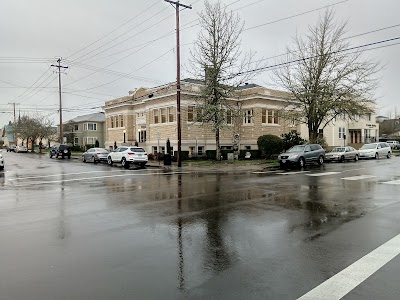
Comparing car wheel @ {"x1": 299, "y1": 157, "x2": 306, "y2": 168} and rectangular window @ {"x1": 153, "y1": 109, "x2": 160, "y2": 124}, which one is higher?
rectangular window @ {"x1": 153, "y1": 109, "x2": 160, "y2": 124}

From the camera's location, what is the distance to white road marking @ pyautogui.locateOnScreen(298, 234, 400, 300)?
401 cm

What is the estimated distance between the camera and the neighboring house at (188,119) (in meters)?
35.3

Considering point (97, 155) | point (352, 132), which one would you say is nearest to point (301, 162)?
point (97, 155)

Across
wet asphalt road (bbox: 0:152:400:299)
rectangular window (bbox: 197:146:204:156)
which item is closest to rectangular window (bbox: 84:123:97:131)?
rectangular window (bbox: 197:146:204:156)

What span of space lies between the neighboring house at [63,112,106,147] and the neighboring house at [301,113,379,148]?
43.3 m

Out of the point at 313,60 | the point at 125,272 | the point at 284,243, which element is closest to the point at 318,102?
the point at 313,60

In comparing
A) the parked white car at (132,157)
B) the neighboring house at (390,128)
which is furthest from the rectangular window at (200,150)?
the neighboring house at (390,128)

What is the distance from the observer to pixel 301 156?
24.4m

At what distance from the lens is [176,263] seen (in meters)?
5.07

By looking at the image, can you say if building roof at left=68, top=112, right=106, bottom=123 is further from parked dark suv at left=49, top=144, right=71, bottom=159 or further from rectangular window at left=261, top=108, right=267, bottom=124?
rectangular window at left=261, top=108, right=267, bottom=124

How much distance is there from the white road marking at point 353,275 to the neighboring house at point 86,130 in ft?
223

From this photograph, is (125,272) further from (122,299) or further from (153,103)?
(153,103)

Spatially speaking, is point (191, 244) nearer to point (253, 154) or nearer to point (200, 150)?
point (253, 154)

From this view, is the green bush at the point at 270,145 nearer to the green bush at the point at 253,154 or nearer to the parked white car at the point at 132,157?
the green bush at the point at 253,154
